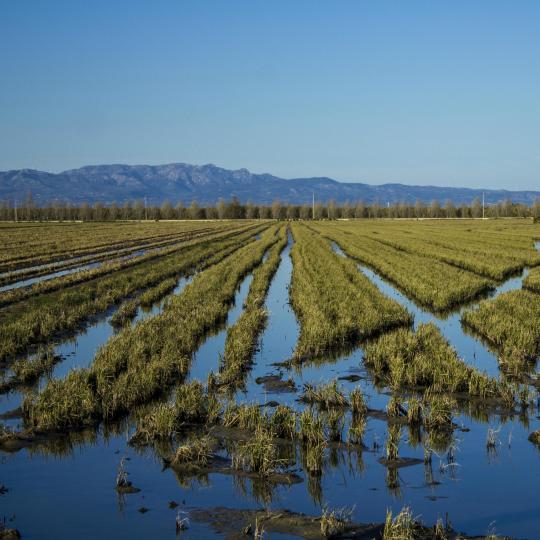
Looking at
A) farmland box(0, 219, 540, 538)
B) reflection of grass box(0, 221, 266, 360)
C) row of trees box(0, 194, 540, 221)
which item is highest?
row of trees box(0, 194, 540, 221)

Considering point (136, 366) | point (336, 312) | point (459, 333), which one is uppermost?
point (336, 312)

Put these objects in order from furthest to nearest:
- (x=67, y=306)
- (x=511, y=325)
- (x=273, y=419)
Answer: (x=67, y=306)
(x=511, y=325)
(x=273, y=419)

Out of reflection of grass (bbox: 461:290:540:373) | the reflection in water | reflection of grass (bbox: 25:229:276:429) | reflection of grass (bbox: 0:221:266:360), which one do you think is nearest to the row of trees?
reflection of grass (bbox: 0:221:266:360)

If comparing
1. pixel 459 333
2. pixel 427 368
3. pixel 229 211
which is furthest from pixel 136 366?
pixel 229 211

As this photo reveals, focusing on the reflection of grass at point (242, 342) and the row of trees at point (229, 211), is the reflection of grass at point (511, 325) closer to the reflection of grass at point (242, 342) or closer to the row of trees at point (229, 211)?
the reflection of grass at point (242, 342)

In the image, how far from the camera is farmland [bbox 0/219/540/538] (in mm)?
5750

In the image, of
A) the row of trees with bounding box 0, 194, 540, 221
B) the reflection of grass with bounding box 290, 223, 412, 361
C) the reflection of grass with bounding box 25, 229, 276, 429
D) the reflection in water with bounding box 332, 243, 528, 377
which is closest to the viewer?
the reflection of grass with bounding box 25, 229, 276, 429

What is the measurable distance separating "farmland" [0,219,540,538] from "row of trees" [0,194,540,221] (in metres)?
138

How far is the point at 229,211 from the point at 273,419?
17044cm

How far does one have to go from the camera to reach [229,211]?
177 m

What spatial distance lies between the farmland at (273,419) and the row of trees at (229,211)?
452 feet

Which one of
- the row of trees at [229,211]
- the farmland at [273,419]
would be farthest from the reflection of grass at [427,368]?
the row of trees at [229,211]

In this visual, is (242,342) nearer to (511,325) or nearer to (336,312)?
(336,312)

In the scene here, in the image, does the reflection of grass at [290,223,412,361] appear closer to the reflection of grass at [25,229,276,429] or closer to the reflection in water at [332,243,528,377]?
the reflection in water at [332,243,528,377]
